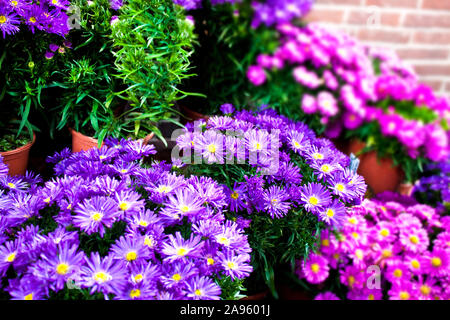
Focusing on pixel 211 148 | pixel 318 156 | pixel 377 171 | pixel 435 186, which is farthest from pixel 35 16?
pixel 435 186

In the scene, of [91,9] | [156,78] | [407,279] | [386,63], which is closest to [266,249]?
[407,279]

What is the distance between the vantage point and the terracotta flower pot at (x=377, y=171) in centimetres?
194

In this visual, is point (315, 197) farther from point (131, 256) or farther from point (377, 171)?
point (377, 171)

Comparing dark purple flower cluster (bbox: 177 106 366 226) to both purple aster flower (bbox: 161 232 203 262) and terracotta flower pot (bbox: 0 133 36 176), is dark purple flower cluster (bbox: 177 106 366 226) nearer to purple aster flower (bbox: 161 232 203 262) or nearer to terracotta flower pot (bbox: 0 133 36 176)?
purple aster flower (bbox: 161 232 203 262)

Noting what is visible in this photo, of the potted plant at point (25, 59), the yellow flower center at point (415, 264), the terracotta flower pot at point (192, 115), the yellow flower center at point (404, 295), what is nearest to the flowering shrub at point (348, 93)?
the terracotta flower pot at point (192, 115)

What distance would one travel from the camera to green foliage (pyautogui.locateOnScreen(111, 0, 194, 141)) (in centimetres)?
124

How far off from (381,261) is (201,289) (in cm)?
82

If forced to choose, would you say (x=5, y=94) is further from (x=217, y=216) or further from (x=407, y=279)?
(x=407, y=279)

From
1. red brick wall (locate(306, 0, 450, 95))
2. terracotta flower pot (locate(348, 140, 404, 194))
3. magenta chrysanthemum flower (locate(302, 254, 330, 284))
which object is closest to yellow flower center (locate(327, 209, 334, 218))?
magenta chrysanthemum flower (locate(302, 254, 330, 284))

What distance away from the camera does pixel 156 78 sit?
4.21ft

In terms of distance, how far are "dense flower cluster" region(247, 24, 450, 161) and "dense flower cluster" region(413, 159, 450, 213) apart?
80 mm

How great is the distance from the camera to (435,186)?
185 centimetres

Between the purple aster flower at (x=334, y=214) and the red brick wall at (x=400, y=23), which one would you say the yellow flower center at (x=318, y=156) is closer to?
the purple aster flower at (x=334, y=214)
